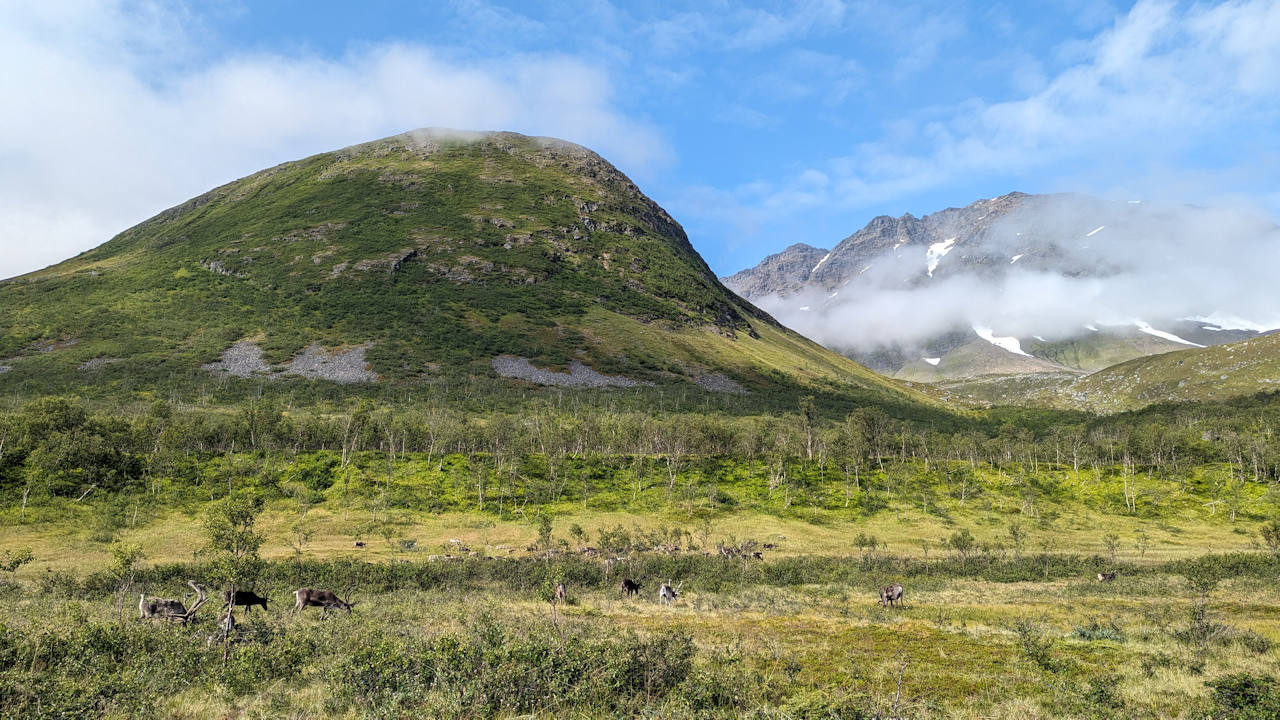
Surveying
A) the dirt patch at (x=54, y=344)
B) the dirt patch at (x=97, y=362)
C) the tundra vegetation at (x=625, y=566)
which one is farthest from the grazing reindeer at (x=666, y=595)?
the dirt patch at (x=54, y=344)

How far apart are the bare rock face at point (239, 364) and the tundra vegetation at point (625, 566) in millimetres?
45021


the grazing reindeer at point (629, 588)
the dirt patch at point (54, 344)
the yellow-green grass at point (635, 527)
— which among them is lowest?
the yellow-green grass at point (635, 527)

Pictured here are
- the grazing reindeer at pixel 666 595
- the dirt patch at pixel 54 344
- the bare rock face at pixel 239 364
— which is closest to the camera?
the grazing reindeer at pixel 666 595

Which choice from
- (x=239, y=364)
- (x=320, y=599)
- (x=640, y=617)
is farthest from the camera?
(x=239, y=364)

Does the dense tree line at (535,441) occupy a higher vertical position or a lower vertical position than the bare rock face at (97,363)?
lower

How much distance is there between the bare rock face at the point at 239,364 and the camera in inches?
7259

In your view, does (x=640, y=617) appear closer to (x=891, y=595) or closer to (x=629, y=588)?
(x=629, y=588)

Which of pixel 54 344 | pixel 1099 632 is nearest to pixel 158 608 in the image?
pixel 1099 632

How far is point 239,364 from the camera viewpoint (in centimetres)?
19050

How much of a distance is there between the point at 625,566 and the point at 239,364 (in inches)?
7362

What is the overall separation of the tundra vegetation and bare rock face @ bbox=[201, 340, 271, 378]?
148ft

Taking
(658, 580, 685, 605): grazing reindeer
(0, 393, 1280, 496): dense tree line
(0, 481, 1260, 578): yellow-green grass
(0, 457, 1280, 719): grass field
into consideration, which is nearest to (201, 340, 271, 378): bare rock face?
(0, 393, 1280, 496): dense tree line

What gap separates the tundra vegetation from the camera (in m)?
16.1

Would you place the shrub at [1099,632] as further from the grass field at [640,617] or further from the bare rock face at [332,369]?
the bare rock face at [332,369]
